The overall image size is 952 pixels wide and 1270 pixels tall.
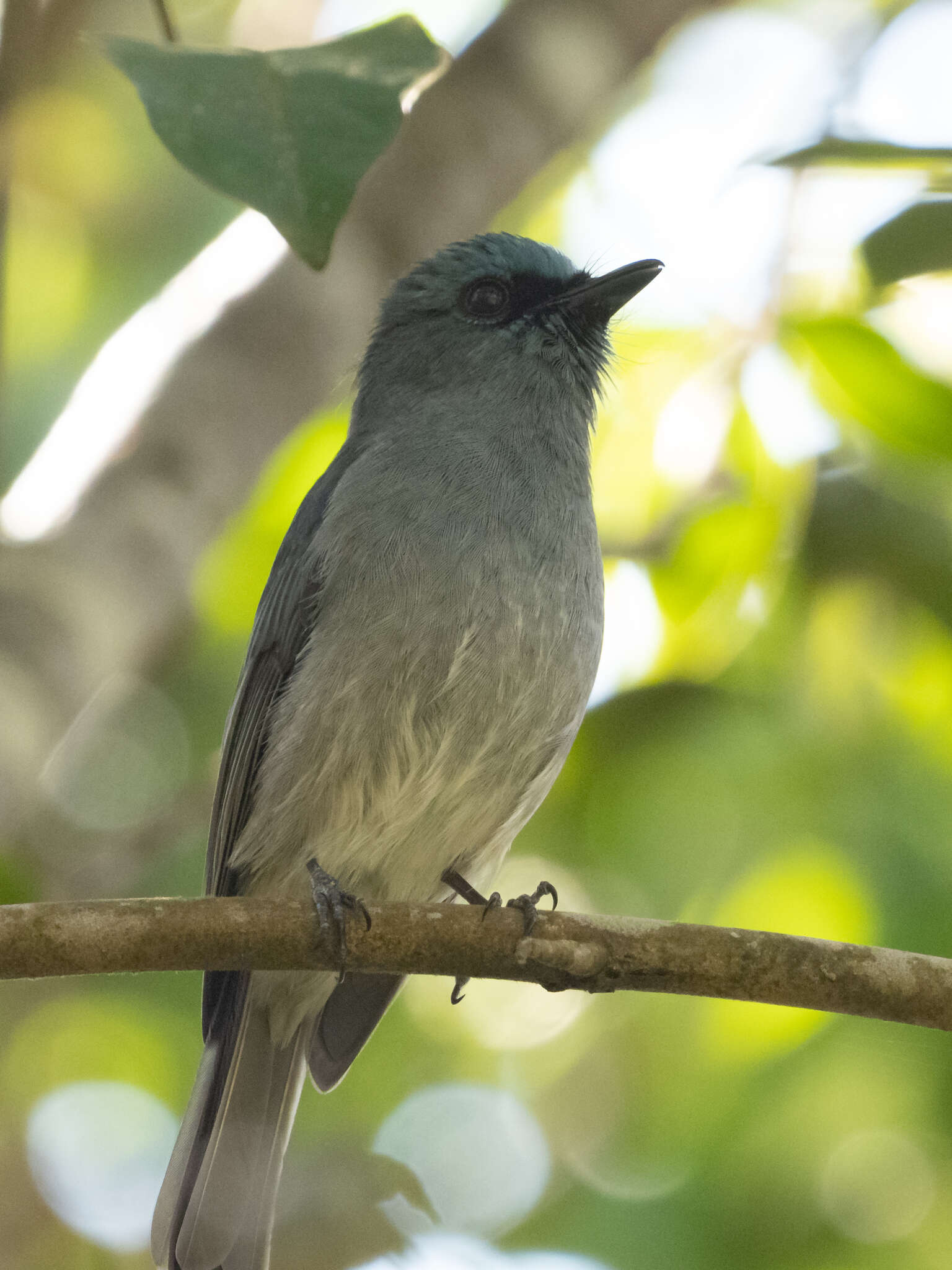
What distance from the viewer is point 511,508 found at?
133 inches

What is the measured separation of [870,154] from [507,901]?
177 cm

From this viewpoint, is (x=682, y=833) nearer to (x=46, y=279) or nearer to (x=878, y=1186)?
(x=878, y=1186)

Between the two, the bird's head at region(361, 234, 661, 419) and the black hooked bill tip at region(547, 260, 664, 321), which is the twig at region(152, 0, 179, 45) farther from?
the black hooked bill tip at region(547, 260, 664, 321)

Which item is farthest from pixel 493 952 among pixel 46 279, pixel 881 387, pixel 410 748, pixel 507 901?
pixel 46 279

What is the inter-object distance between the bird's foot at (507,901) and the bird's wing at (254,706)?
0.59 meters

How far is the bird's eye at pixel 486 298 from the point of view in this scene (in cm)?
402

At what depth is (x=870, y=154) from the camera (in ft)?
7.91

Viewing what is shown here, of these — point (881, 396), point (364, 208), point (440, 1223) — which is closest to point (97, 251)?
point (364, 208)

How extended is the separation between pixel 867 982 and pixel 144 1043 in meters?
3.85

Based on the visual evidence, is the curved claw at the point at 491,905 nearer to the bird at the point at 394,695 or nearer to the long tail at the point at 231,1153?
the bird at the point at 394,695

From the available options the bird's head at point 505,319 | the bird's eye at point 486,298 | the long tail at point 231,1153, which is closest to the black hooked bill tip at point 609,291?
the bird's head at point 505,319

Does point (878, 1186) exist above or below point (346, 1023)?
below

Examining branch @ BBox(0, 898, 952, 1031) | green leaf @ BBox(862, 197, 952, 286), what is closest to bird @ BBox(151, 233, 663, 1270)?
branch @ BBox(0, 898, 952, 1031)

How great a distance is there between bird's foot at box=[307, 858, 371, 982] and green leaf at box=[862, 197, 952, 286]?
161 cm
